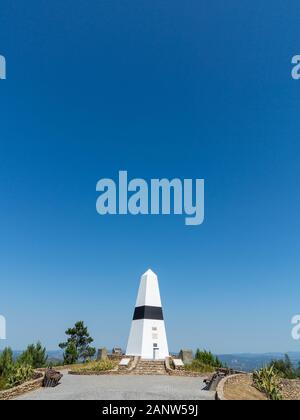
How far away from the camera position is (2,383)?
1477 cm

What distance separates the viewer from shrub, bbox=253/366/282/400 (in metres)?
13.9

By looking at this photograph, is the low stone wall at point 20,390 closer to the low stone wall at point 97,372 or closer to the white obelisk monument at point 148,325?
the low stone wall at point 97,372

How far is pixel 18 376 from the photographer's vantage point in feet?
49.3

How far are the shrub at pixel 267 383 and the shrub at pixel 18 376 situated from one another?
11.2 meters

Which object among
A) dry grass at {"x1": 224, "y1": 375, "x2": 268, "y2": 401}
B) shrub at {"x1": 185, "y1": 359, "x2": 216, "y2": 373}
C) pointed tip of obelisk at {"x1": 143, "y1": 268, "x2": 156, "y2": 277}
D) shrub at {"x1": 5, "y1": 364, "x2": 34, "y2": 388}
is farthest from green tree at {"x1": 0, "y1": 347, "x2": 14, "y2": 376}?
pointed tip of obelisk at {"x1": 143, "y1": 268, "x2": 156, "y2": 277}

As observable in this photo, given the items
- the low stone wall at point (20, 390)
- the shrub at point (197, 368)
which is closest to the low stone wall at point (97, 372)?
the shrub at point (197, 368)

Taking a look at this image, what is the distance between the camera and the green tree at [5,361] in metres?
→ 17.0

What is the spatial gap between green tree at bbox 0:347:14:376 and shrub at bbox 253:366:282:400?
12.7 m

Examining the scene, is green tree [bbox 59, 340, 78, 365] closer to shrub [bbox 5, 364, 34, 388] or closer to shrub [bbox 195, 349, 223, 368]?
shrub [bbox 195, 349, 223, 368]

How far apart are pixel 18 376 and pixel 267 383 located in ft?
37.6

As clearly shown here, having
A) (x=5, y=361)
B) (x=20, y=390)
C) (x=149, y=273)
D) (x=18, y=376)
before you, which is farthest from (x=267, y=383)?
(x=149, y=273)

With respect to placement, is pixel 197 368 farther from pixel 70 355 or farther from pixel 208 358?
pixel 70 355
